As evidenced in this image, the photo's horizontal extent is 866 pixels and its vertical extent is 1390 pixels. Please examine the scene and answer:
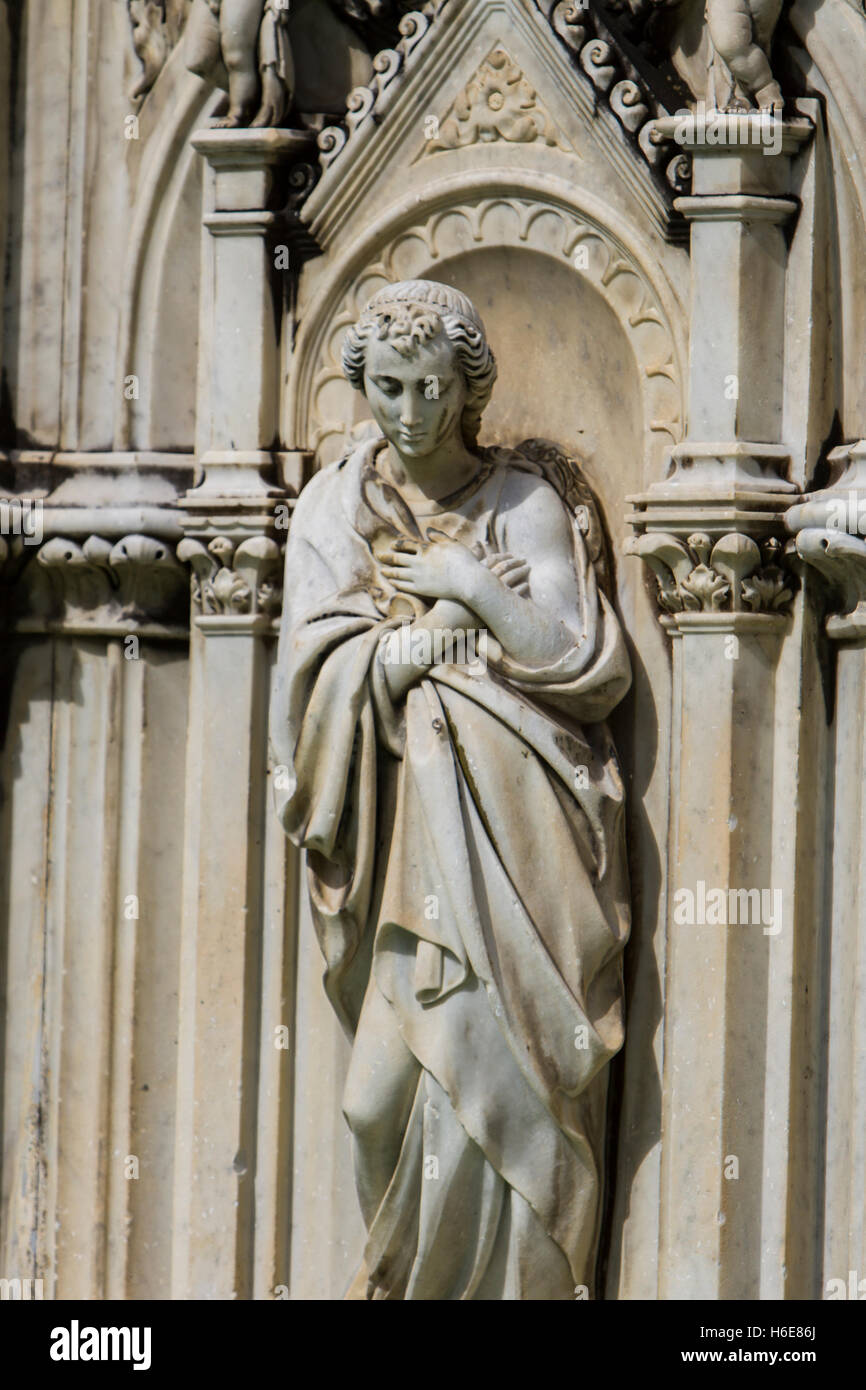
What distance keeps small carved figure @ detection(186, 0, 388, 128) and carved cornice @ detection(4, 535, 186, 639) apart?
41.2 inches

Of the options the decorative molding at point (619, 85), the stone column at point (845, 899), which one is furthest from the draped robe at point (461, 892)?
the decorative molding at point (619, 85)

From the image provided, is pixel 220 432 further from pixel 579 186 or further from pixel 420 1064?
pixel 420 1064

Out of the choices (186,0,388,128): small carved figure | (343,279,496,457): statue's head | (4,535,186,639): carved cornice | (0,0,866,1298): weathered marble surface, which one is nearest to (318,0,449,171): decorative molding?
(0,0,866,1298): weathered marble surface

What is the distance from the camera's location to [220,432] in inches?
272

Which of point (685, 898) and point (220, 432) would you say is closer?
point (685, 898)

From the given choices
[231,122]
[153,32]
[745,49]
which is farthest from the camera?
[153,32]

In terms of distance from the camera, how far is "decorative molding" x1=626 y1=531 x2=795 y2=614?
6312 mm

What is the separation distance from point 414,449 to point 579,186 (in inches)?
28.5

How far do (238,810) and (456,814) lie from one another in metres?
0.75

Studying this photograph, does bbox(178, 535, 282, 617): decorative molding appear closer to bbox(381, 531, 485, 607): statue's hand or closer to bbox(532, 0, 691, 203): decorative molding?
bbox(381, 531, 485, 607): statue's hand

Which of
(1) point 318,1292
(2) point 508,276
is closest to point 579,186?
(2) point 508,276

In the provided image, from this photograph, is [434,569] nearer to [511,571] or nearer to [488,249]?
[511,571]

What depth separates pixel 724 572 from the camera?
6332 millimetres

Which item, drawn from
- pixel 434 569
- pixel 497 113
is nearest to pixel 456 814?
pixel 434 569
